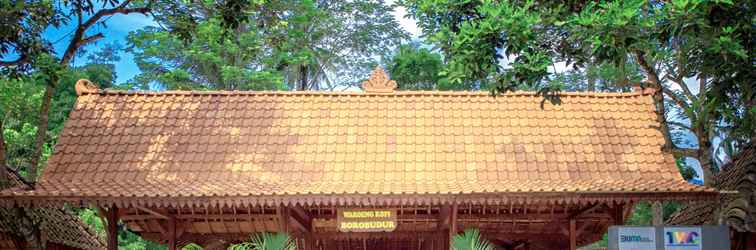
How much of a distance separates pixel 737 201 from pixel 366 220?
4.65 meters

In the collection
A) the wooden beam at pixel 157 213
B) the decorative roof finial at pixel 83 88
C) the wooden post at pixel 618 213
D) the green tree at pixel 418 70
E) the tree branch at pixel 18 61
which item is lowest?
the wooden beam at pixel 157 213

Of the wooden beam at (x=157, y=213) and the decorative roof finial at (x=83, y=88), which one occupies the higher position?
the decorative roof finial at (x=83, y=88)

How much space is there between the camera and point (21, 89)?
731 inches

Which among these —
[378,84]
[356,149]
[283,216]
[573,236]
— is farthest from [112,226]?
[573,236]

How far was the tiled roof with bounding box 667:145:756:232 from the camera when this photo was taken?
419 inches

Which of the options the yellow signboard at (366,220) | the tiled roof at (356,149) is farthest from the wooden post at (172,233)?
the yellow signboard at (366,220)

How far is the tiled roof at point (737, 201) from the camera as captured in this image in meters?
10.6

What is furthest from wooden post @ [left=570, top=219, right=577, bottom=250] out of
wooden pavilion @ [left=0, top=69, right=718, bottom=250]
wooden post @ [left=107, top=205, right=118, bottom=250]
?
wooden post @ [left=107, top=205, right=118, bottom=250]

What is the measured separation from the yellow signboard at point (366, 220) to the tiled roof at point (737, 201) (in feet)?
13.1

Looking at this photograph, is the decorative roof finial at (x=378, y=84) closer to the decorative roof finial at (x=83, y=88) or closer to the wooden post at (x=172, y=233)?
the wooden post at (x=172, y=233)

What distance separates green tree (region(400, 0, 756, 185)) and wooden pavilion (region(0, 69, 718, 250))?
69.4 inches

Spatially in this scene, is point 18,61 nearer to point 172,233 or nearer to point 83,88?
point 83,88

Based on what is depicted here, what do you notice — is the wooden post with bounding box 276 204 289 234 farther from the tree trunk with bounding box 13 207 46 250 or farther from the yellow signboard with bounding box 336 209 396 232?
the tree trunk with bounding box 13 207 46 250

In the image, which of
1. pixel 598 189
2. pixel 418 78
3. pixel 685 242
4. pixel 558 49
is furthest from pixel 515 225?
pixel 418 78
